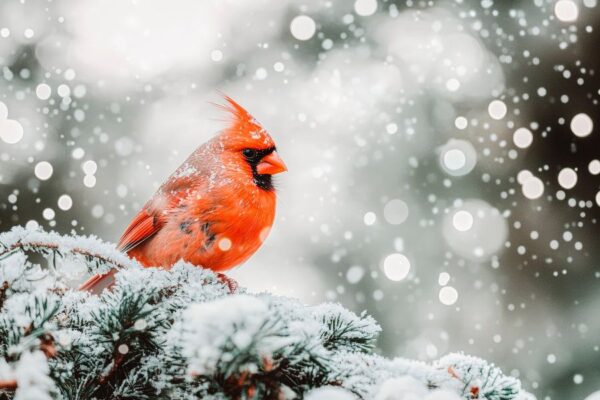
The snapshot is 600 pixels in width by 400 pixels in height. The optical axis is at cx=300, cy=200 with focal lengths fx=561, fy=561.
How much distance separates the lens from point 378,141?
15.2ft

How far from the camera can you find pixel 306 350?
0.75m

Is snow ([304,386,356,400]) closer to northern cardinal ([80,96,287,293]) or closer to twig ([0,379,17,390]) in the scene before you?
twig ([0,379,17,390])

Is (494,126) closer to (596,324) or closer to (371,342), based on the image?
(596,324)

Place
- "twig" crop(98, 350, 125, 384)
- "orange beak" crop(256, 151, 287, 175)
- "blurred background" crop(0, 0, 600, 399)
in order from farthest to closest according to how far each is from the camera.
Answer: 1. "blurred background" crop(0, 0, 600, 399)
2. "orange beak" crop(256, 151, 287, 175)
3. "twig" crop(98, 350, 125, 384)

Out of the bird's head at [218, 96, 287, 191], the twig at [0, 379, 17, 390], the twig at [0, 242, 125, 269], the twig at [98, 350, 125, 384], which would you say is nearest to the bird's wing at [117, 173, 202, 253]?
the bird's head at [218, 96, 287, 191]

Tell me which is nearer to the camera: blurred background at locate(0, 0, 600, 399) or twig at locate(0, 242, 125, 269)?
twig at locate(0, 242, 125, 269)

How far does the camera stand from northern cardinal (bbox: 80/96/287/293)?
1786 millimetres

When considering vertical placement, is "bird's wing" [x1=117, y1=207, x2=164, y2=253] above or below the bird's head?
below

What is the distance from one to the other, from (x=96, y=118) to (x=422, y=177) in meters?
2.55

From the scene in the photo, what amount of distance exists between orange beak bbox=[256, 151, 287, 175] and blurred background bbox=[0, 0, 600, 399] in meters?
2.40

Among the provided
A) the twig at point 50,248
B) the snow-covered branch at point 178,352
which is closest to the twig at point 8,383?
the snow-covered branch at point 178,352

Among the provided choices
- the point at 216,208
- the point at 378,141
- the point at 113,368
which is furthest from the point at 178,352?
the point at 378,141

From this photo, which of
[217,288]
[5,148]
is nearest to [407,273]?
[5,148]

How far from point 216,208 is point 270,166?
284 millimetres
